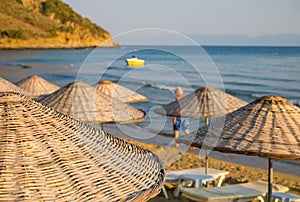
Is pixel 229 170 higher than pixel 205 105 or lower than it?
lower

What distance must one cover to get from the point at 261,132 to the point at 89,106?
257 cm

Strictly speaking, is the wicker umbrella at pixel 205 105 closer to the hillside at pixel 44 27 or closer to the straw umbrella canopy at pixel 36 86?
the straw umbrella canopy at pixel 36 86

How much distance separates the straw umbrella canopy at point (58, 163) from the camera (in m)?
1.96

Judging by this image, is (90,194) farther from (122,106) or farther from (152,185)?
(122,106)

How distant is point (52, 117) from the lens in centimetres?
238

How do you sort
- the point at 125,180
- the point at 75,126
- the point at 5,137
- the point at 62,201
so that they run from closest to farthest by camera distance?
the point at 62,201 < the point at 5,137 < the point at 125,180 < the point at 75,126

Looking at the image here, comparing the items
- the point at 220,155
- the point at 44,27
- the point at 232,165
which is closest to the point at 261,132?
the point at 232,165

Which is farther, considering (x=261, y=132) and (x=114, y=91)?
(x=114, y=91)

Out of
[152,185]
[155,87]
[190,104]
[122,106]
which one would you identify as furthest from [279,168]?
[155,87]

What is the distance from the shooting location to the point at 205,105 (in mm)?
7586

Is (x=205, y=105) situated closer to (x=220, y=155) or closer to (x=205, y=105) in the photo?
(x=205, y=105)

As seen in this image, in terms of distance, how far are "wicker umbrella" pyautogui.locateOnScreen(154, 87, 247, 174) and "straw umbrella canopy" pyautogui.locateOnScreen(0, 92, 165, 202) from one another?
499 cm

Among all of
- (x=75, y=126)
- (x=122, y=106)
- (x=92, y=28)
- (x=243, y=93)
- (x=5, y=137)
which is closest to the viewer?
(x=5, y=137)

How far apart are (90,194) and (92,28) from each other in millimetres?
112947
